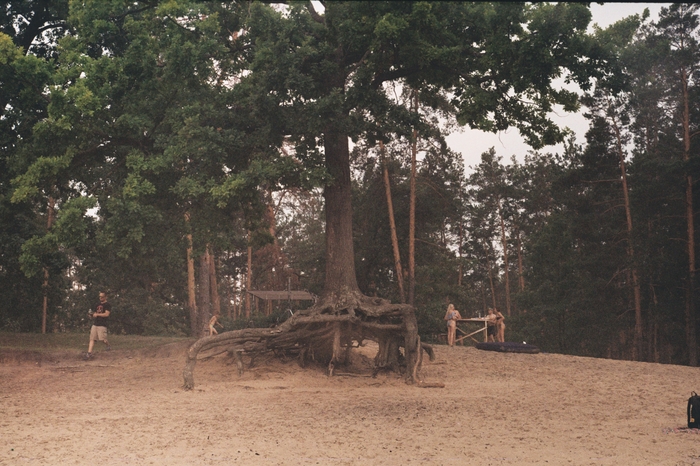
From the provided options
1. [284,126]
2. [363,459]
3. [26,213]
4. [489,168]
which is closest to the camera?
[363,459]

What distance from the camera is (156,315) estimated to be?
48.0 m

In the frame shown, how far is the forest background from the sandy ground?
4.08 metres

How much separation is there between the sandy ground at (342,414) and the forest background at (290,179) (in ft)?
13.4

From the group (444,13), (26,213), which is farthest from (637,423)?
(26,213)

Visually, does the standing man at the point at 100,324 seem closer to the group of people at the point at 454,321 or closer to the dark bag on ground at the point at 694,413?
the group of people at the point at 454,321

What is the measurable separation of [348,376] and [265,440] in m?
6.41

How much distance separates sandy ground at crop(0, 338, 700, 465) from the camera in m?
8.95

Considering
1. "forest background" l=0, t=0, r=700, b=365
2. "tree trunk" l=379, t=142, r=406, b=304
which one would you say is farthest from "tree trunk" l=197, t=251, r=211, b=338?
"tree trunk" l=379, t=142, r=406, b=304

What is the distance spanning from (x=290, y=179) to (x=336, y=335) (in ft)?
13.0

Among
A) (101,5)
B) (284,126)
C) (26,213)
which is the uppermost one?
(101,5)

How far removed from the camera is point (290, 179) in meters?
17.3

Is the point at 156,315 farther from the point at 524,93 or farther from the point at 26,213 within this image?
the point at 524,93

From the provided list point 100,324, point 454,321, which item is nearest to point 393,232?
point 454,321

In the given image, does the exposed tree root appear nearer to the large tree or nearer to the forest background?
the large tree
